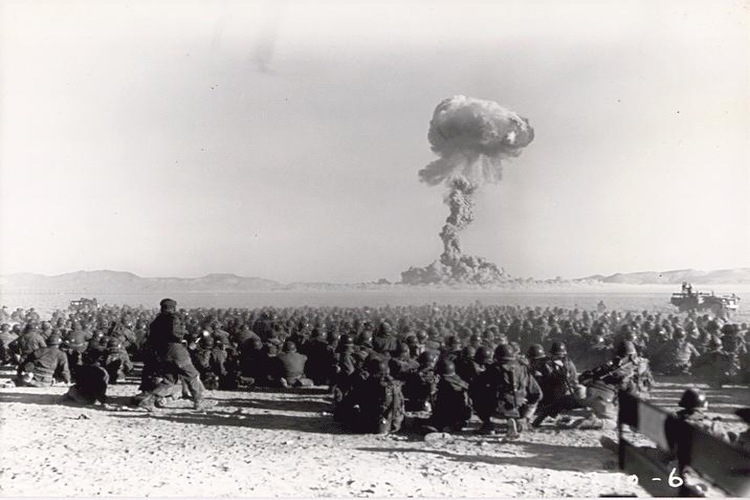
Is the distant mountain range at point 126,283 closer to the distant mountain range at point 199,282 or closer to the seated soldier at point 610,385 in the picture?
the distant mountain range at point 199,282

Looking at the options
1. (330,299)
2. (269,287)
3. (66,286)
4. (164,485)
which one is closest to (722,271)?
(330,299)

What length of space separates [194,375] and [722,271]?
85.8 metres

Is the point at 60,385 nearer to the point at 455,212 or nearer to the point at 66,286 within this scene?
the point at 455,212

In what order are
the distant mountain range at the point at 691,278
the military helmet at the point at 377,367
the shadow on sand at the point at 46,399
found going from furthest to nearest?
the distant mountain range at the point at 691,278 < the shadow on sand at the point at 46,399 < the military helmet at the point at 377,367

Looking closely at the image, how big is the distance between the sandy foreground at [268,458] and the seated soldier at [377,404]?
0.22 m

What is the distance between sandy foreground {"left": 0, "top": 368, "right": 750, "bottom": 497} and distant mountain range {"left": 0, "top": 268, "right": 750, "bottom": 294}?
65.5 metres

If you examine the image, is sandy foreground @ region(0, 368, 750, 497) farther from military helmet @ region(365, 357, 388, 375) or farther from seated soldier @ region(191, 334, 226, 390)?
seated soldier @ region(191, 334, 226, 390)

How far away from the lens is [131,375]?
16.2 m

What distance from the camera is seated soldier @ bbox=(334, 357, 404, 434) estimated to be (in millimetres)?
9234

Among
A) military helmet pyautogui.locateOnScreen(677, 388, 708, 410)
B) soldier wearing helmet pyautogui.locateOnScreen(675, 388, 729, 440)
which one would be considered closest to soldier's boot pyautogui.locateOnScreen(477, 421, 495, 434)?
soldier wearing helmet pyautogui.locateOnScreen(675, 388, 729, 440)

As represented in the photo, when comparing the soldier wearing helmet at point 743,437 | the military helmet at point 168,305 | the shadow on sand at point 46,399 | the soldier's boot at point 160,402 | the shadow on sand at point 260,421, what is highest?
the military helmet at point 168,305

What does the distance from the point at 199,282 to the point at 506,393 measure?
372ft

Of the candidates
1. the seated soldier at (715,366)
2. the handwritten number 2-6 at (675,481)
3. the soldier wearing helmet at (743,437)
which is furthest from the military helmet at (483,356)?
the seated soldier at (715,366)

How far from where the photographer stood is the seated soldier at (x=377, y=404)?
9234mm
